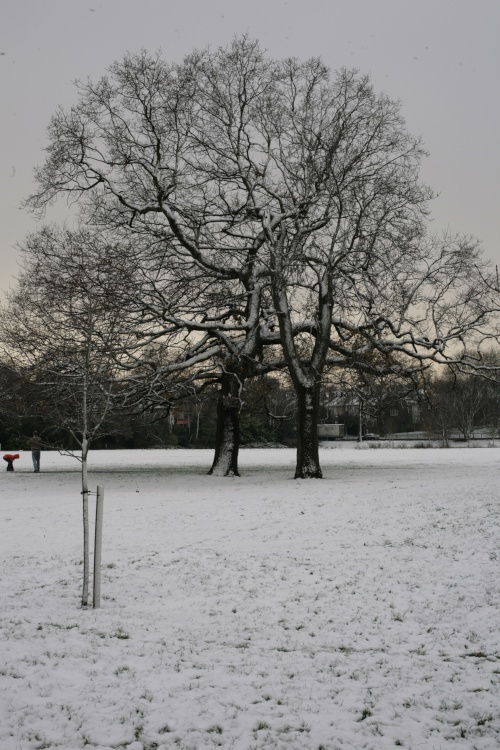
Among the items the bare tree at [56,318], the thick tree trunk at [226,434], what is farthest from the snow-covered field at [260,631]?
the thick tree trunk at [226,434]

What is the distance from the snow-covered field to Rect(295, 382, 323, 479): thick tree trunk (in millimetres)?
6941

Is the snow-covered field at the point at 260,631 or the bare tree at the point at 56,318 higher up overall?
the bare tree at the point at 56,318

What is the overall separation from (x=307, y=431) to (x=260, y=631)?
14.3 meters

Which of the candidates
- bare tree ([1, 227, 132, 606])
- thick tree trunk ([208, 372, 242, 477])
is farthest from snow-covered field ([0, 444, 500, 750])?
thick tree trunk ([208, 372, 242, 477])

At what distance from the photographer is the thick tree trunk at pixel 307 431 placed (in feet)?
72.2

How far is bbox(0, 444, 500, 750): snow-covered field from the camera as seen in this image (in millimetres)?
5414

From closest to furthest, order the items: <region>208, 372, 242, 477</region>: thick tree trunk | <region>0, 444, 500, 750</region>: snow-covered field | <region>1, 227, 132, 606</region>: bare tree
A: <region>0, 444, 500, 750</region>: snow-covered field
<region>1, 227, 132, 606</region>: bare tree
<region>208, 372, 242, 477</region>: thick tree trunk

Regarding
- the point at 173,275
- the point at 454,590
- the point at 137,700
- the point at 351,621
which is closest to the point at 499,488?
the point at 454,590

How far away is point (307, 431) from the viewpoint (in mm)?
22062

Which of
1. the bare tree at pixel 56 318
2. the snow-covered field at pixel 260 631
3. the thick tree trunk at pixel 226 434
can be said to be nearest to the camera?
the snow-covered field at pixel 260 631

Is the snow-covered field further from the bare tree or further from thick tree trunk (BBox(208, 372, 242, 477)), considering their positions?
thick tree trunk (BBox(208, 372, 242, 477))

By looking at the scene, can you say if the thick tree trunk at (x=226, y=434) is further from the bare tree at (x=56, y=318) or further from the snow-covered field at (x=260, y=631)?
the snow-covered field at (x=260, y=631)

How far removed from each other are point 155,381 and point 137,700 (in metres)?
16.3

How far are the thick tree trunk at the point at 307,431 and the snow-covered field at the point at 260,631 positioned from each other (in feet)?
22.8
